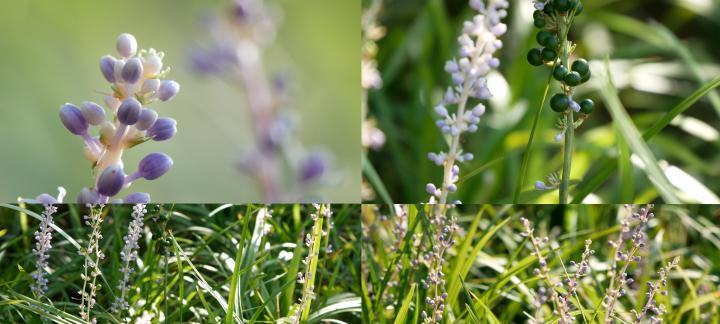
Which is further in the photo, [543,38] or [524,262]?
[524,262]

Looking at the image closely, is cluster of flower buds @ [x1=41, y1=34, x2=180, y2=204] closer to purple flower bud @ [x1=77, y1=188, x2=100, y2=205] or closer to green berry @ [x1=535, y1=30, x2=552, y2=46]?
purple flower bud @ [x1=77, y1=188, x2=100, y2=205]

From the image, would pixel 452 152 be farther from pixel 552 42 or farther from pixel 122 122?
pixel 122 122

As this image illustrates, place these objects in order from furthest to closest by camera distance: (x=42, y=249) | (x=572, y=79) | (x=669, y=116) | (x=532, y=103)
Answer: (x=532, y=103) → (x=42, y=249) → (x=669, y=116) → (x=572, y=79)

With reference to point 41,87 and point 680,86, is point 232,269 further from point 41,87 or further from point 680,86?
point 680,86

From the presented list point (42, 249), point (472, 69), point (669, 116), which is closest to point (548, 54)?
point (472, 69)

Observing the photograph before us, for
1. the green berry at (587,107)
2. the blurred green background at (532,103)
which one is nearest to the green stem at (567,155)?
the green berry at (587,107)

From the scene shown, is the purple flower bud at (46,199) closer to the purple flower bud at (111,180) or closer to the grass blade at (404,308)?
the purple flower bud at (111,180)

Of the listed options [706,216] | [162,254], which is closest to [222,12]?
[162,254]
